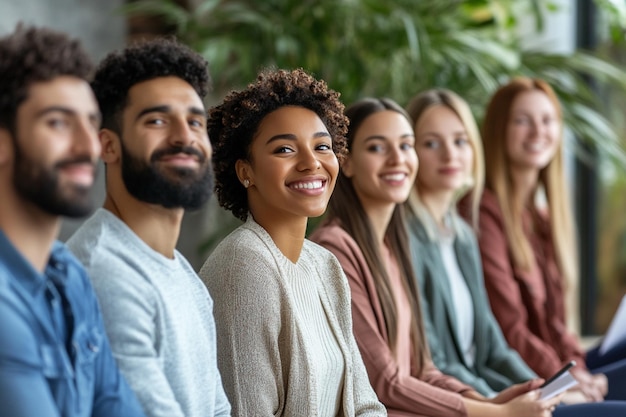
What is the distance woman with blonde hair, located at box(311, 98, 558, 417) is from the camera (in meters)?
2.10

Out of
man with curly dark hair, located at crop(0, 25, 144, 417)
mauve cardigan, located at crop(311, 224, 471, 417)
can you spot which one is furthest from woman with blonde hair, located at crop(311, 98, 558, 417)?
man with curly dark hair, located at crop(0, 25, 144, 417)

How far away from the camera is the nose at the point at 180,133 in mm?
1341

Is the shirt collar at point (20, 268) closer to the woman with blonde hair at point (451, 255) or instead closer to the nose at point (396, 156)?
the nose at point (396, 156)

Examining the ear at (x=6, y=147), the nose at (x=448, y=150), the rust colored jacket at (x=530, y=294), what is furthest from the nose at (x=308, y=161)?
the rust colored jacket at (x=530, y=294)

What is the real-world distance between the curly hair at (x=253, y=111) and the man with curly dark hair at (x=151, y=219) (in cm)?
29

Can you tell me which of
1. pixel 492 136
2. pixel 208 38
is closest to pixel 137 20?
pixel 208 38

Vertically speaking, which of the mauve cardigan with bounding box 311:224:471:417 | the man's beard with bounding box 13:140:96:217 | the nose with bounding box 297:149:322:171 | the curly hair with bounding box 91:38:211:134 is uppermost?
the curly hair with bounding box 91:38:211:134

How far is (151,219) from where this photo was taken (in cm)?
138

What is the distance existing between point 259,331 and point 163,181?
0.40 m

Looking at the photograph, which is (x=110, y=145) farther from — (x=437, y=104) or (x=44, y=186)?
(x=437, y=104)

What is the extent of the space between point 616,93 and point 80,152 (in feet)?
14.6

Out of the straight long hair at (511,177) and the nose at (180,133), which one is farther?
the straight long hair at (511,177)

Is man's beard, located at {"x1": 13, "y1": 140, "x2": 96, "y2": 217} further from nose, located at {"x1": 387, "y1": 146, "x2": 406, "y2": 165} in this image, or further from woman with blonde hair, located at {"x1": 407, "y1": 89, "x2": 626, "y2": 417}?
woman with blonde hair, located at {"x1": 407, "y1": 89, "x2": 626, "y2": 417}

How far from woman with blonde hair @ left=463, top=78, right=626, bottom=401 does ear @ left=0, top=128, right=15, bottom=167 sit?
198 centimetres
